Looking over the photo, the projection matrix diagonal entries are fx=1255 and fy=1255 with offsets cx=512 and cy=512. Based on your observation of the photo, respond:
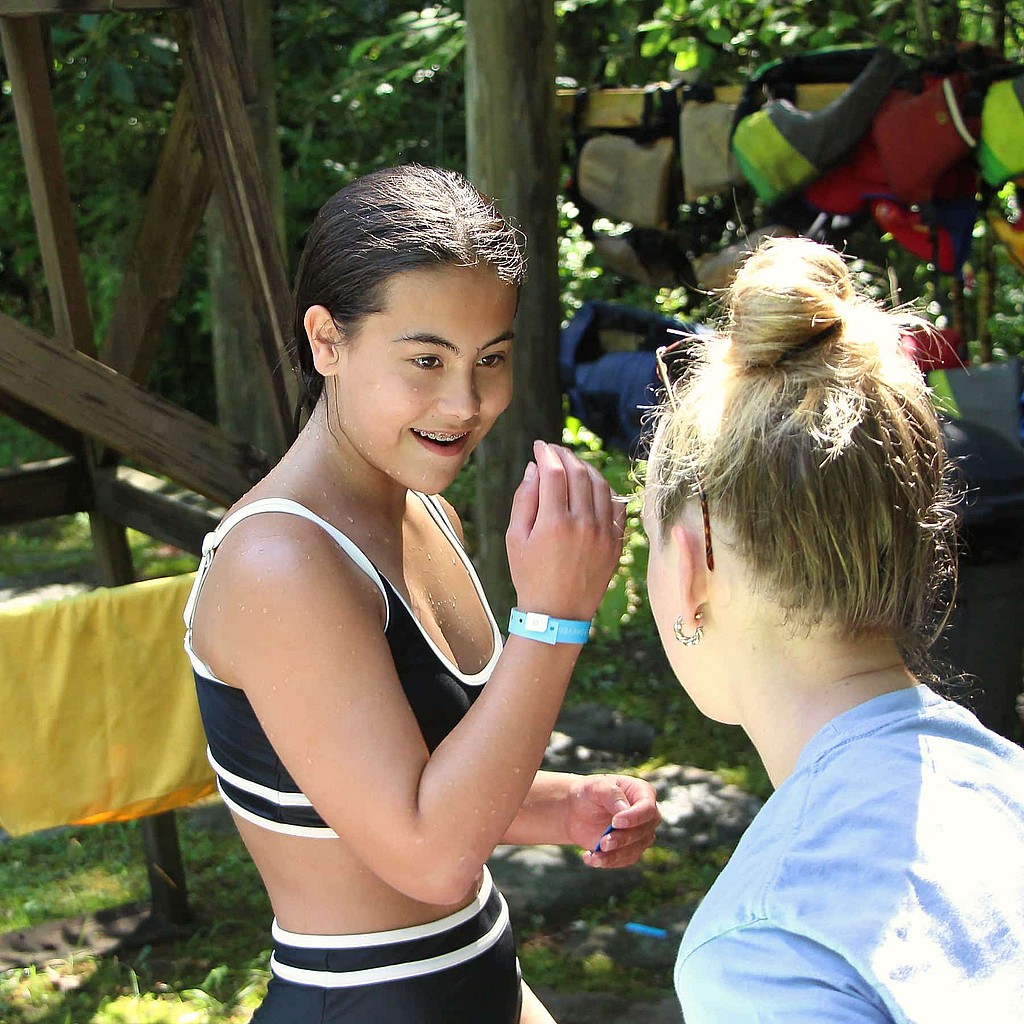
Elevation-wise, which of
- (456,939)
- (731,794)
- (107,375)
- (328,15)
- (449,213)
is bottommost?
(731,794)

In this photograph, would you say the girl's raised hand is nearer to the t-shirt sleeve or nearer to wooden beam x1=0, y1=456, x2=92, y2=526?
the t-shirt sleeve

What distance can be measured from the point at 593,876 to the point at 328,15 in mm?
5284

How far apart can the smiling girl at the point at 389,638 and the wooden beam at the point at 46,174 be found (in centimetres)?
153

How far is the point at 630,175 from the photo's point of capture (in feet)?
17.2

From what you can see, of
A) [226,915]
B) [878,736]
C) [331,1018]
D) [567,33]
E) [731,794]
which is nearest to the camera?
[878,736]

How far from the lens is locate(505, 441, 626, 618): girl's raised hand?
1.31 meters

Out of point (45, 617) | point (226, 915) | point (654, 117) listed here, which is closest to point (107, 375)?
point (45, 617)

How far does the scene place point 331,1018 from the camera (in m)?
1.46

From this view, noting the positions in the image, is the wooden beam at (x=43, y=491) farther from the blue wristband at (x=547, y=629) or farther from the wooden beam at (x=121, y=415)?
the blue wristband at (x=547, y=629)

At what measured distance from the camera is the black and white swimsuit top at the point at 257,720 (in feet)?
4.64

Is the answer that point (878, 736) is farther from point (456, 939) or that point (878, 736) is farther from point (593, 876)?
point (593, 876)

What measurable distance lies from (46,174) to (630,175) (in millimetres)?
2881

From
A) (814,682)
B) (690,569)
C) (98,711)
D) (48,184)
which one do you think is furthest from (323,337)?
(48,184)

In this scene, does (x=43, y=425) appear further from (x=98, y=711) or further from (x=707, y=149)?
(x=707, y=149)
